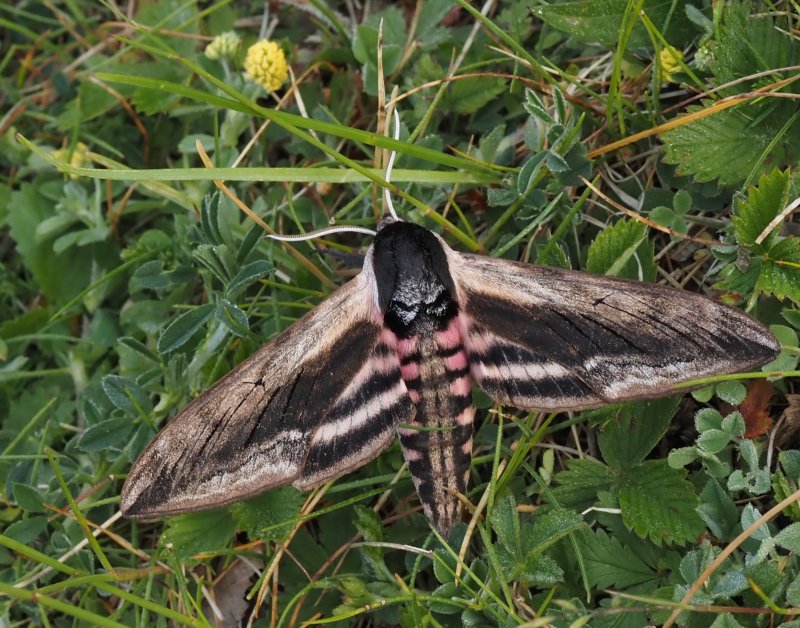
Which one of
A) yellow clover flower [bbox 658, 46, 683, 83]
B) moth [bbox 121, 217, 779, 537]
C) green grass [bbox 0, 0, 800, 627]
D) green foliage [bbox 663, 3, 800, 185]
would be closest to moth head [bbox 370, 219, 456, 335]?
moth [bbox 121, 217, 779, 537]

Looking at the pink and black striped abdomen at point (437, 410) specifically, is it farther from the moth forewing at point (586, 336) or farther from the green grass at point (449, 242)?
the green grass at point (449, 242)

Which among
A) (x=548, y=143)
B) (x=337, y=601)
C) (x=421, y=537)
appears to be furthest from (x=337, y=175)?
(x=337, y=601)

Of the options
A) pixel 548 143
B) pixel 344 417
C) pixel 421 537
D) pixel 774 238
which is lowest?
pixel 421 537

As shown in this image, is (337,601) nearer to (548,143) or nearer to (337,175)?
(337,175)

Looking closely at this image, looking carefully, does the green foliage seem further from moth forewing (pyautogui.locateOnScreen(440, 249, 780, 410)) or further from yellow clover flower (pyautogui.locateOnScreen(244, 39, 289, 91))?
yellow clover flower (pyautogui.locateOnScreen(244, 39, 289, 91))

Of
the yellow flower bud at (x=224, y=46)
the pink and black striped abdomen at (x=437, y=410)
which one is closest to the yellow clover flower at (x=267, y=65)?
the yellow flower bud at (x=224, y=46)

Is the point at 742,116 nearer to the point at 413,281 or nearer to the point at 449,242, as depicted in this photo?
the point at 449,242
